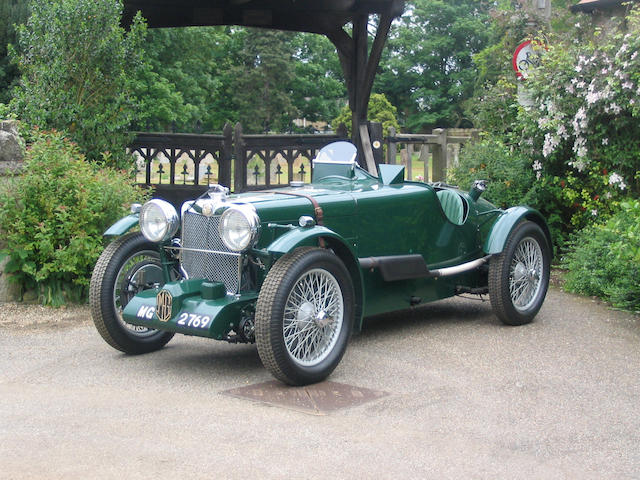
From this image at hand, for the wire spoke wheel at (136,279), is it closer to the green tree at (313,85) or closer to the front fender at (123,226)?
the front fender at (123,226)

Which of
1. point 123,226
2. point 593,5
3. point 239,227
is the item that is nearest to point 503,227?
point 239,227

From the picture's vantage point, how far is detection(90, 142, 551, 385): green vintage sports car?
210 inches

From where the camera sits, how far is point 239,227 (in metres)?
5.42

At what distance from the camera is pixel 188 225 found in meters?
5.91

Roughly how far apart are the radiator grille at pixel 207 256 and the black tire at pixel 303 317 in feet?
1.55

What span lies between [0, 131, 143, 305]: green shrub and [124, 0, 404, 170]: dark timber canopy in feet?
16.6

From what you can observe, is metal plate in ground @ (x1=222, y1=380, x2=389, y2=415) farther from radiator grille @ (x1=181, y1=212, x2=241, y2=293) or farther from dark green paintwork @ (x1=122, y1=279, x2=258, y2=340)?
radiator grille @ (x1=181, y1=212, x2=241, y2=293)

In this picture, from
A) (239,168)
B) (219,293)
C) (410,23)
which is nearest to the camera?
(219,293)

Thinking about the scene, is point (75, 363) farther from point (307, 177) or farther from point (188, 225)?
point (307, 177)

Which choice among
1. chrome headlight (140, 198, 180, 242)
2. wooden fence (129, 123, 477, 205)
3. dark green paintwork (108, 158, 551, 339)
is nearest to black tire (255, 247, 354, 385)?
dark green paintwork (108, 158, 551, 339)

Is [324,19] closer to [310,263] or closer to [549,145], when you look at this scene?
[549,145]

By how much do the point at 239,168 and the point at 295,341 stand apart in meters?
7.90

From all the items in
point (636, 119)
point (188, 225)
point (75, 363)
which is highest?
point (636, 119)

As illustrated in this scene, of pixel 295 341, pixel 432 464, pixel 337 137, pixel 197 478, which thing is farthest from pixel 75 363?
pixel 337 137
